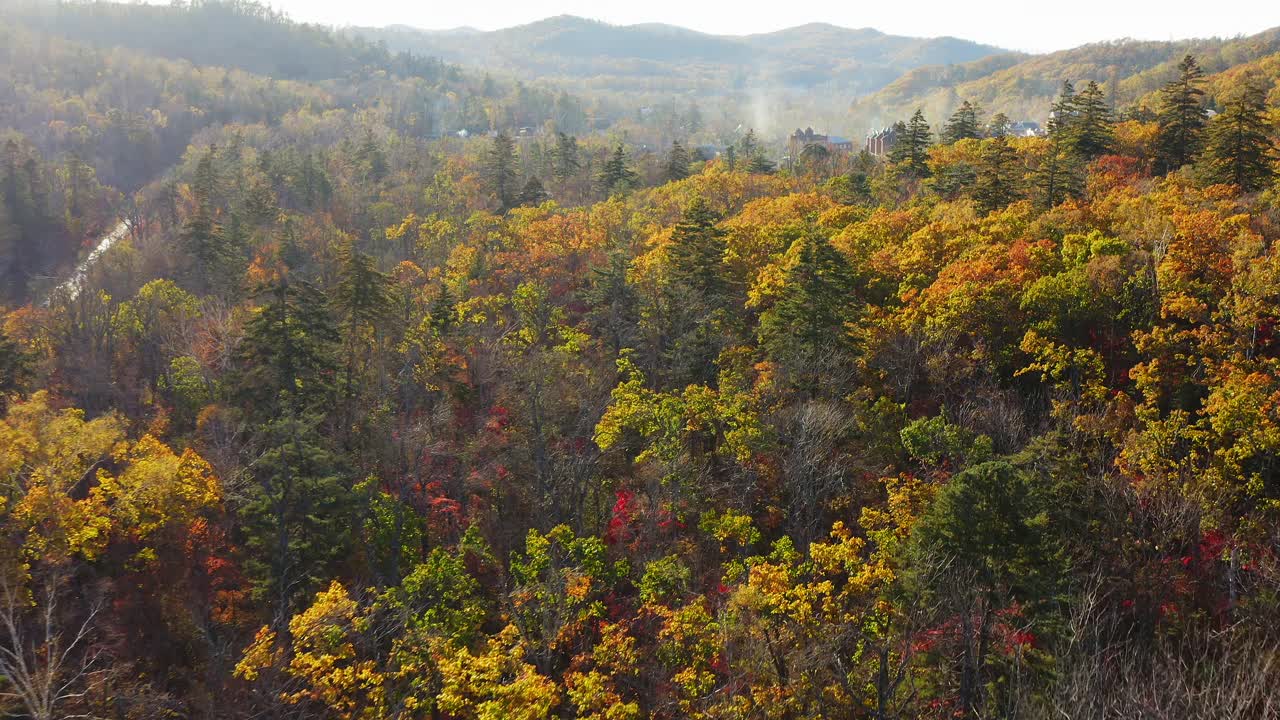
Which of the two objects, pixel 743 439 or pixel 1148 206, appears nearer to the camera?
pixel 743 439

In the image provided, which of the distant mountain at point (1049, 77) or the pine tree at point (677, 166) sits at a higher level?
the distant mountain at point (1049, 77)

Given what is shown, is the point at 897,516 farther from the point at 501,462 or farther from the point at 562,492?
the point at 501,462

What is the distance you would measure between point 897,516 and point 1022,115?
159 m

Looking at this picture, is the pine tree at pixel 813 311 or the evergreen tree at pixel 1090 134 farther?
the evergreen tree at pixel 1090 134

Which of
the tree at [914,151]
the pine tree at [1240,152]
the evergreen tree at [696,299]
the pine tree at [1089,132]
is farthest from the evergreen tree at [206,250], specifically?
the pine tree at [1240,152]

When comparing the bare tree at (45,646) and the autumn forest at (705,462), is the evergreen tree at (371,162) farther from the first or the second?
the bare tree at (45,646)

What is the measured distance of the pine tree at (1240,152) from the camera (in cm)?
3247

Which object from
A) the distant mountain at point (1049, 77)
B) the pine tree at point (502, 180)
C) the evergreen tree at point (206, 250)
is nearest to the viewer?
the evergreen tree at point (206, 250)

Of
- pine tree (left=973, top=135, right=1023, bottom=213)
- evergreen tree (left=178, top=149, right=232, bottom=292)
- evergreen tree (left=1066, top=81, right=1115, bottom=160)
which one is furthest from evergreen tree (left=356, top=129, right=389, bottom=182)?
evergreen tree (left=1066, top=81, right=1115, bottom=160)

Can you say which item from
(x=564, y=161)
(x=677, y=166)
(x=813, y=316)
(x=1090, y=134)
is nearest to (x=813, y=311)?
(x=813, y=316)


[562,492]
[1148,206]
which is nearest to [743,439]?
[562,492]

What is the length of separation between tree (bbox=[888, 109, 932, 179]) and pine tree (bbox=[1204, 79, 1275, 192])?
16.8 metres

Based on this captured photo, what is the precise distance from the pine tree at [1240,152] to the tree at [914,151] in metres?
16.8

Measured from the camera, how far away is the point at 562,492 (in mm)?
27734
